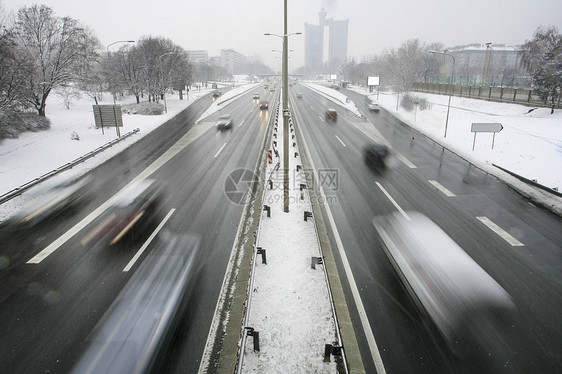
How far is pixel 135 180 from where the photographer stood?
55.3ft

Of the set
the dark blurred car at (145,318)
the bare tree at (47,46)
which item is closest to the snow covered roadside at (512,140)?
the dark blurred car at (145,318)

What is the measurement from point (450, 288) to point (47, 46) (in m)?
43.5

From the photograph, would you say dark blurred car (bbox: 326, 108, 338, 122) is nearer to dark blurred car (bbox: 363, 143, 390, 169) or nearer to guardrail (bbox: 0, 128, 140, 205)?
dark blurred car (bbox: 363, 143, 390, 169)

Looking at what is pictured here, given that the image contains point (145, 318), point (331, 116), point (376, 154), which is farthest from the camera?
point (331, 116)

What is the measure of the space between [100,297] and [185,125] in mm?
30284

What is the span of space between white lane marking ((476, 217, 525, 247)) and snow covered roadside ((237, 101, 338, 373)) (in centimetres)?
670

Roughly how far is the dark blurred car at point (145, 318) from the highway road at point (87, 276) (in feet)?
0.71

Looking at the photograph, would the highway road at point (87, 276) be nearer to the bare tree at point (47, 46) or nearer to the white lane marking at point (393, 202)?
the white lane marking at point (393, 202)

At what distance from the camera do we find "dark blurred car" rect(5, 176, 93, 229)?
482 inches

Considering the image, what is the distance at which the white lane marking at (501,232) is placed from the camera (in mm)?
10430

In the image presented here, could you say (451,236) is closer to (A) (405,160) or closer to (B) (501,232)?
(B) (501,232)

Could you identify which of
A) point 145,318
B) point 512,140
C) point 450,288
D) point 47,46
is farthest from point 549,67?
point 47,46

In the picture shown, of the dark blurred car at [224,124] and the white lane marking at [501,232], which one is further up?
the dark blurred car at [224,124]

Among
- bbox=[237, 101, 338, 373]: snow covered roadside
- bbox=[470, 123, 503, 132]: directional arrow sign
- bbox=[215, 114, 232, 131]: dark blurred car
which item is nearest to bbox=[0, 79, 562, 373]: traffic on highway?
bbox=[237, 101, 338, 373]: snow covered roadside
